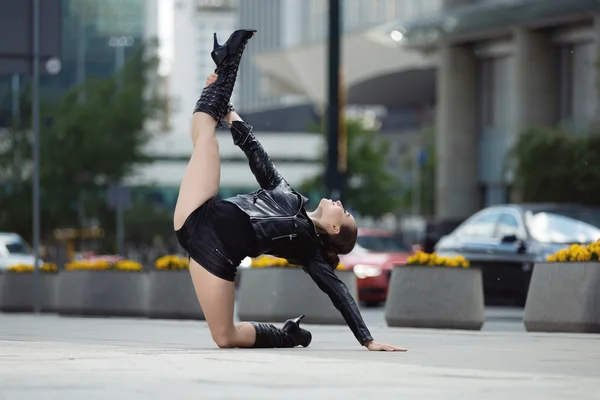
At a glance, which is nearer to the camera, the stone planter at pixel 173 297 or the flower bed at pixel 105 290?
the stone planter at pixel 173 297

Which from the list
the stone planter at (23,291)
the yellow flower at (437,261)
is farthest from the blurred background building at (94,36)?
the yellow flower at (437,261)

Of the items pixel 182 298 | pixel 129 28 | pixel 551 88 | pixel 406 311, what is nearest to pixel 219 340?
pixel 406 311

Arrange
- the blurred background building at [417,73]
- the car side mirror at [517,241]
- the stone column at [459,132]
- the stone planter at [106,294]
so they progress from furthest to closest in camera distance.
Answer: the stone column at [459,132] → the blurred background building at [417,73] → the stone planter at [106,294] → the car side mirror at [517,241]

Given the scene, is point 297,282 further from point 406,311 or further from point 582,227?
point 582,227

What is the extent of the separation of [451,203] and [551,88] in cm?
823

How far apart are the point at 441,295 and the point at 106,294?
18.8 feet

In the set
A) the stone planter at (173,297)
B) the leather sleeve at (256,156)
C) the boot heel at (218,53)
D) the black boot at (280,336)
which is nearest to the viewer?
the boot heel at (218,53)

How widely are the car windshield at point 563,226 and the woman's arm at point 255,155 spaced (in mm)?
10026

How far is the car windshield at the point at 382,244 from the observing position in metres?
31.7

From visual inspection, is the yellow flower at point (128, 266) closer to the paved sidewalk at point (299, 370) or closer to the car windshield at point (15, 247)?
the paved sidewalk at point (299, 370)

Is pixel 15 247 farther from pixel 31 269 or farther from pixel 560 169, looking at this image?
pixel 31 269

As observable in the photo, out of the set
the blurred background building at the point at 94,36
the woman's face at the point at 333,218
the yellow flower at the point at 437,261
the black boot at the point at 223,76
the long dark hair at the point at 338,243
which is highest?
the blurred background building at the point at 94,36

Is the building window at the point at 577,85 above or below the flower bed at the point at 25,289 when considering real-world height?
above

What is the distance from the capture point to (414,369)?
8836 millimetres
